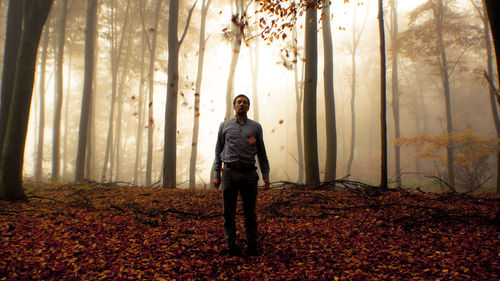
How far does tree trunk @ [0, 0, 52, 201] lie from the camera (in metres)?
5.69

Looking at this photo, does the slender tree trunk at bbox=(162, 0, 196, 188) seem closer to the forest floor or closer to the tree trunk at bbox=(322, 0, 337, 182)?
the forest floor

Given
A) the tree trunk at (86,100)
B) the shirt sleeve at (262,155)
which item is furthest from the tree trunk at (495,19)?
the tree trunk at (86,100)

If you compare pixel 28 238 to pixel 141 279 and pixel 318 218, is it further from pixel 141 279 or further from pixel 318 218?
pixel 318 218

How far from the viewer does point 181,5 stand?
63.3 ft

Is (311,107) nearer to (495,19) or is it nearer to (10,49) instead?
(495,19)

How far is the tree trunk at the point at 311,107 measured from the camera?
776 cm

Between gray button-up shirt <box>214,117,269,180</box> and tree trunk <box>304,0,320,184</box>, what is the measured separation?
173 inches

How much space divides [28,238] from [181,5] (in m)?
20.2

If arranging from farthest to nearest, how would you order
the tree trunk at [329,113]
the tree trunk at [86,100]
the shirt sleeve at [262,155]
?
the tree trunk at [86,100] → the tree trunk at [329,113] → the shirt sleeve at [262,155]

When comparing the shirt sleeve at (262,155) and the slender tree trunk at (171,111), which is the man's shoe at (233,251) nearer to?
the shirt sleeve at (262,155)

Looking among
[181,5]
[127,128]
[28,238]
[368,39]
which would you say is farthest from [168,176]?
[368,39]

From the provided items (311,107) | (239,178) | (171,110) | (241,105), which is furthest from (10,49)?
(311,107)

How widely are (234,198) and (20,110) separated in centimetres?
609

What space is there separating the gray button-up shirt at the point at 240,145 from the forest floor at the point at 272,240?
1251mm
